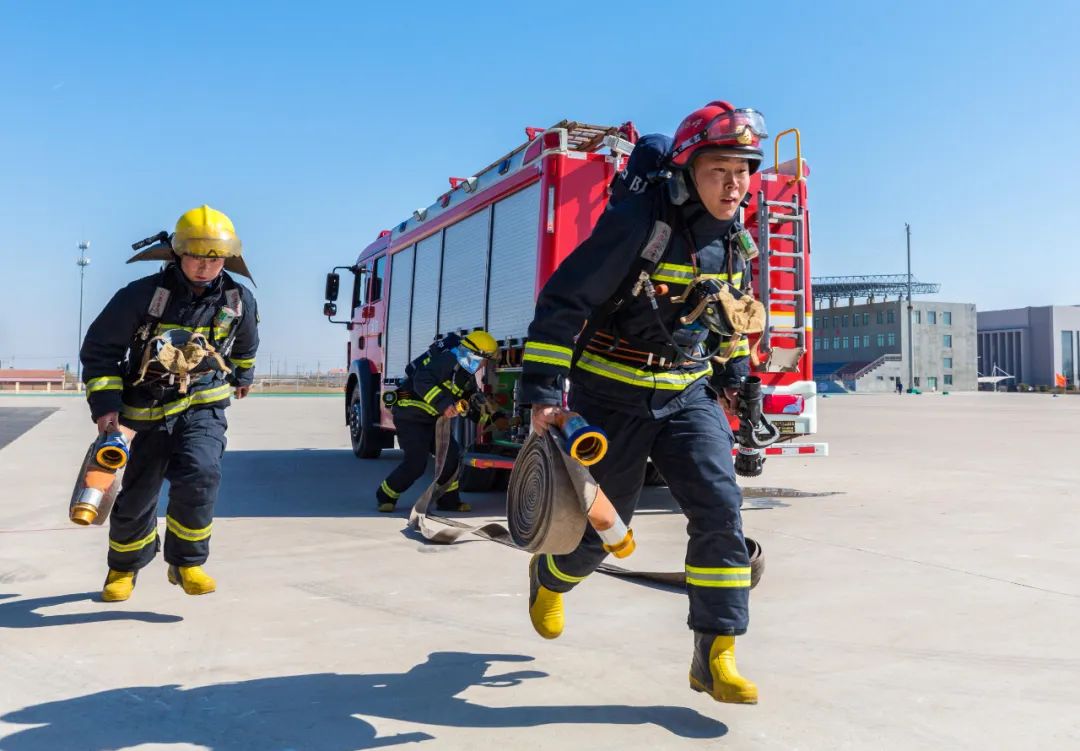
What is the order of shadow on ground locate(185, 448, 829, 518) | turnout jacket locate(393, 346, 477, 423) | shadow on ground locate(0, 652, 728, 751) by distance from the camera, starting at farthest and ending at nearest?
shadow on ground locate(185, 448, 829, 518) < turnout jacket locate(393, 346, 477, 423) < shadow on ground locate(0, 652, 728, 751)

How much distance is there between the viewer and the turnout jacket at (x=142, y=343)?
4.38 meters

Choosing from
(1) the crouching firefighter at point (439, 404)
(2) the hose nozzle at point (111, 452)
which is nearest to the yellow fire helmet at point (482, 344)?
(1) the crouching firefighter at point (439, 404)

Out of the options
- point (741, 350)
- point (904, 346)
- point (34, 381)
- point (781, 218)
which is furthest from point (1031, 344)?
point (741, 350)

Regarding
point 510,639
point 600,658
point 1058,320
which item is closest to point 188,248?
point 510,639

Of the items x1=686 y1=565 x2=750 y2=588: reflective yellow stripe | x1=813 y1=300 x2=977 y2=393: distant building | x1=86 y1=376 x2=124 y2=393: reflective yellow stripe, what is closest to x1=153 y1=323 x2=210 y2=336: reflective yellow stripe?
x1=86 y1=376 x2=124 y2=393: reflective yellow stripe

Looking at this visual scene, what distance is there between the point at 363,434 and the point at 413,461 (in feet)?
15.2

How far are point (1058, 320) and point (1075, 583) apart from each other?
102 m

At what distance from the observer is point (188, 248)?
4.41 m

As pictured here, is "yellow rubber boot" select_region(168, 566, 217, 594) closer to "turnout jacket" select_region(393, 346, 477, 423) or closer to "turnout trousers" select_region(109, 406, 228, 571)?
"turnout trousers" select_region(109, 406, 228, 571)

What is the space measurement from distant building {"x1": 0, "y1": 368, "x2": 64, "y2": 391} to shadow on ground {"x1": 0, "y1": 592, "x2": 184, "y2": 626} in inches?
2303

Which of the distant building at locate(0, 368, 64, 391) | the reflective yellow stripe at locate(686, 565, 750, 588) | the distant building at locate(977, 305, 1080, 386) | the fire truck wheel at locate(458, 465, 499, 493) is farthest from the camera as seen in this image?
the distant building at locate(977, 305, 1080, 386)

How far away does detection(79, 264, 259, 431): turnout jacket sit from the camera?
4383 millimetres

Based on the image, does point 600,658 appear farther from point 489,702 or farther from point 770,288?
Result: point 770,288

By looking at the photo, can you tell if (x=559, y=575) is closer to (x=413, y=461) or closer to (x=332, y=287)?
(x=413, y=461)
